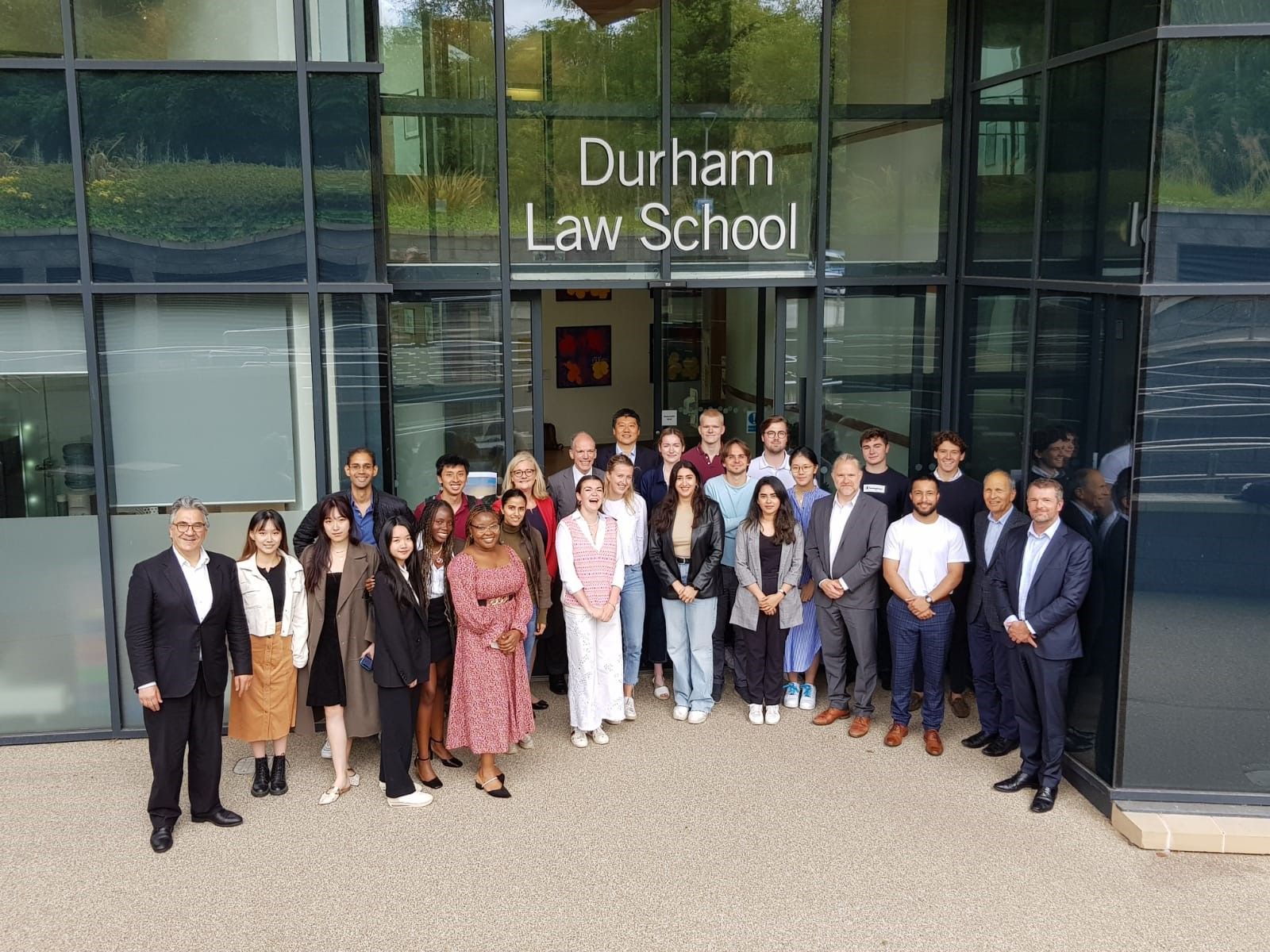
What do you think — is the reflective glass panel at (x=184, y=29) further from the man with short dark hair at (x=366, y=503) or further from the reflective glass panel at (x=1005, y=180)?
the reflective glass panel at (x=1005, y=180)

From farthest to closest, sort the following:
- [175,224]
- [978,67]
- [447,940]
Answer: [978,67] < [175,224] < [447,940]

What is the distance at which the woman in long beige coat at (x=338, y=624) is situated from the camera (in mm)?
6793

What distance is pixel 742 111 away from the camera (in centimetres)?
865

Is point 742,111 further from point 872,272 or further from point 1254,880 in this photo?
point 1254,880

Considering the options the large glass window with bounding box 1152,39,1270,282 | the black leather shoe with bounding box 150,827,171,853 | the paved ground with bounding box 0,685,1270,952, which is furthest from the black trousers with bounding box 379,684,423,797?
the large glass window with bounding box 1152,39,1270,282

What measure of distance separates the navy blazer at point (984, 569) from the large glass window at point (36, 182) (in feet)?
18.5

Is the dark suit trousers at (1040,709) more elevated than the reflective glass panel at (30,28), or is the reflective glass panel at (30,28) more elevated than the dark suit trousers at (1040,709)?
the reflective glass panel at (30,28)

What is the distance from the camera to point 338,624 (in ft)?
22.4

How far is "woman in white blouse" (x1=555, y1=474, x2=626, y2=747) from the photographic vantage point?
297 inches

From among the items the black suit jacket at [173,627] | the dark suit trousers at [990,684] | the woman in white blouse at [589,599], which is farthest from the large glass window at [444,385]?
the dark suit trousers at [990,684]

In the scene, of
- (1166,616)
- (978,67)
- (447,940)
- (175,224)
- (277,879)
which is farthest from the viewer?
(978,67)

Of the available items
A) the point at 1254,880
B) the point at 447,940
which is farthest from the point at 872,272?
the point at 447,940

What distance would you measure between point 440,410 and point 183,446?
5.59 feet

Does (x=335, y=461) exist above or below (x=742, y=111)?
below
